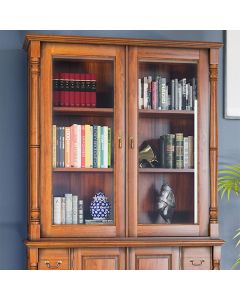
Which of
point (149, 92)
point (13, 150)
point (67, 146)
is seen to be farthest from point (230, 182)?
point (13, 150)

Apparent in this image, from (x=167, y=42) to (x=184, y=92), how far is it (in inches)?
10.2

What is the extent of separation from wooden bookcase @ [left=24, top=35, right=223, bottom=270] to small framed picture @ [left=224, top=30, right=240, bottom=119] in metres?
0.41

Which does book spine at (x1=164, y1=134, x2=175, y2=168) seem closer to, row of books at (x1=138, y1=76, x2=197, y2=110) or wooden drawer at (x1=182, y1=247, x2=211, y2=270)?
row of books at (x1=138, y1=76, x2=197, y2=110)

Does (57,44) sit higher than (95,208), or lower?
higher

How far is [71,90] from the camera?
287 cm

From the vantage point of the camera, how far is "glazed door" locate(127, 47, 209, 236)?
293cm

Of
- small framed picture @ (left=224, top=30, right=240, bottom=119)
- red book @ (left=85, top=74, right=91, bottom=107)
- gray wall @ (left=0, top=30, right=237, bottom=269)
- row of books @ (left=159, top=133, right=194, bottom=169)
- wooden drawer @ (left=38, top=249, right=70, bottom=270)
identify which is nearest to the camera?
wooden drawer @ (left=38, top=249, right=70, bottom=270)

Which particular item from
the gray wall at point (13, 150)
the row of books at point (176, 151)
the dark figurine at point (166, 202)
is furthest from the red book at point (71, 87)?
the dark figurine at point (166, 202)

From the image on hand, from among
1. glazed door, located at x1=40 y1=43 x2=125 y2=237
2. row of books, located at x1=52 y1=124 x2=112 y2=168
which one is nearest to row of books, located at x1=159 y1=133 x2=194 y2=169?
glazed door, located at x1=40 y1=43 x2=125 y2=237
